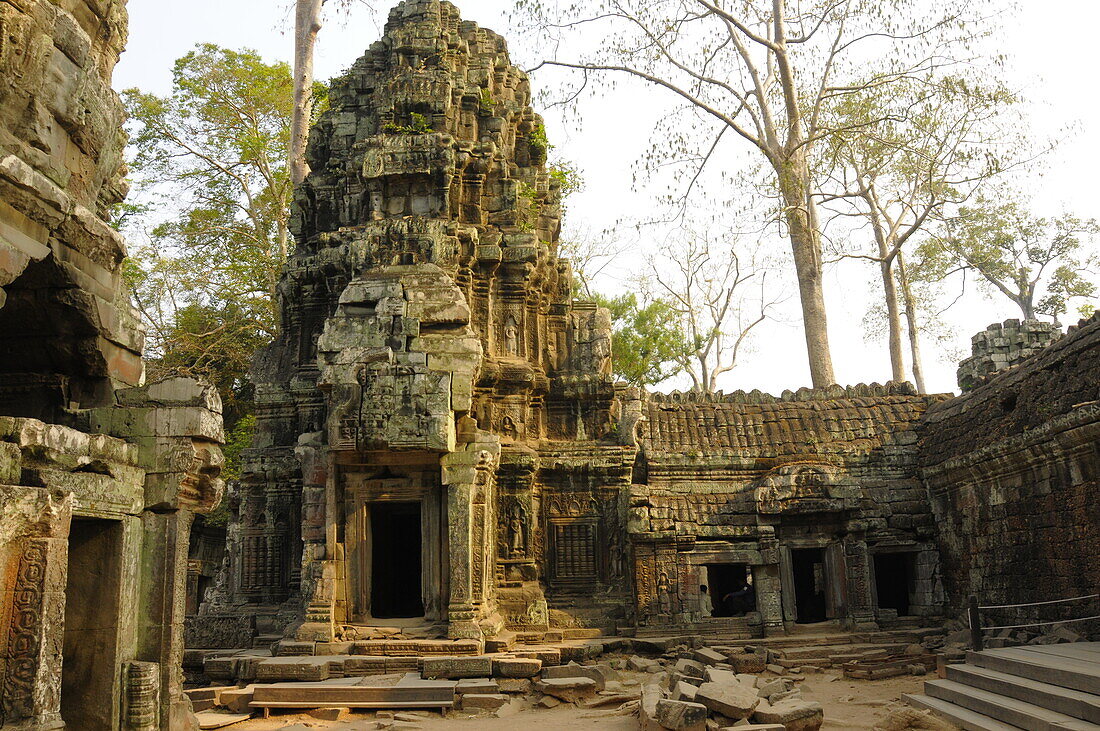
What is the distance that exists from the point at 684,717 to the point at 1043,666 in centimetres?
312

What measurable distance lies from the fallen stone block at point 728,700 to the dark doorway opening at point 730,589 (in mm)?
6281

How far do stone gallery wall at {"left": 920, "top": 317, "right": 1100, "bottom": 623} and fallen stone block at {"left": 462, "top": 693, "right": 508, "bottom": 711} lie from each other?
Result: 21.5ft

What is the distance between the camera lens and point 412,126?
14.2 metres

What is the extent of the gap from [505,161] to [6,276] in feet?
35.7

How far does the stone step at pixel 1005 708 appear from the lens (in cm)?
639

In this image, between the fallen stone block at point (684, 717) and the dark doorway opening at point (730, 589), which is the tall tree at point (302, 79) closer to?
the dark doorway opening at point (730, 589)

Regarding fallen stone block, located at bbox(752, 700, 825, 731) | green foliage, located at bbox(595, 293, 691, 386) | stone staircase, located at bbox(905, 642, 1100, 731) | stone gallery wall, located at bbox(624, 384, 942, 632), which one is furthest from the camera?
green foliage, located at bbox(595, 293, 691, 386)

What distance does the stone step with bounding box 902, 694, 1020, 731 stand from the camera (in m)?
7.29

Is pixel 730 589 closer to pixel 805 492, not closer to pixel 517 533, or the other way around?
pixel 805 492

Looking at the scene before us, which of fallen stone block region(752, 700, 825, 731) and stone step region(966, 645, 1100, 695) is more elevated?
stone step region(966, 645, 1100, 695)

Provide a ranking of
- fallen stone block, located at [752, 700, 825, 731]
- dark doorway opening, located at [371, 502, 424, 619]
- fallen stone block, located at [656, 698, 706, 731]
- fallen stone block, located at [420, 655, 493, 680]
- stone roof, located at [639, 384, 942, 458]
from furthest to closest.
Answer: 1. stone roof, located at [639, 384, 942, 458]
2. dark doorway opening, located at [371, 502, 424, 619]
3. fallen stone block, located at [420, 655, 493, 680]
4. fallen stone block, located at [752, 700, 825, 731]
5. fallen stone block, located at [656, 698, 706, 731]

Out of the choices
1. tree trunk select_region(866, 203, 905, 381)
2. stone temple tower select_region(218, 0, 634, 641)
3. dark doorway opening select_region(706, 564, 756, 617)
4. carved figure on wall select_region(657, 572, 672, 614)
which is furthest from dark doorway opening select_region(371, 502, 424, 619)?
tree trunk select_region(866, 203, 905, 381)

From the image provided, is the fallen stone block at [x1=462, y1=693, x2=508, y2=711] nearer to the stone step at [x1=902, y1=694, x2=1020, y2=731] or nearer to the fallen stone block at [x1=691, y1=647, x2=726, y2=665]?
the fallen stone block at [x1=691, y1=647, x2=726, y2=665]

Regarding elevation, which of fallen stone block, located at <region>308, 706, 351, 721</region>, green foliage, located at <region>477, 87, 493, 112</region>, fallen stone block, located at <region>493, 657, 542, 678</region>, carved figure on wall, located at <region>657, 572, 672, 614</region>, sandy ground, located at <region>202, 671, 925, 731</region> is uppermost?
green foliage, located at <region>477, 87, 493, 112</region>
